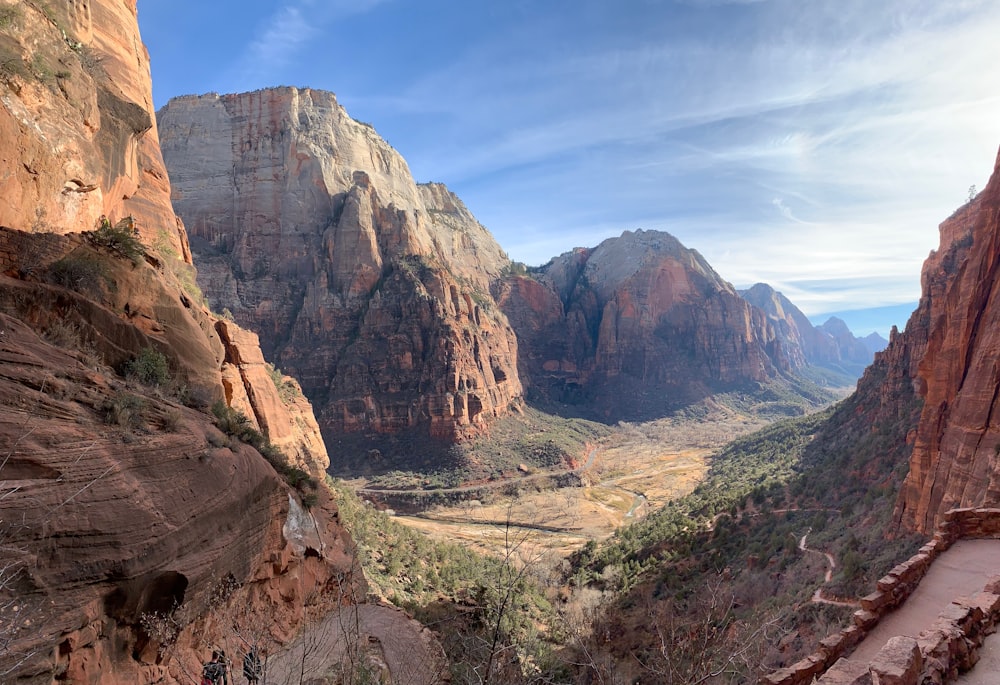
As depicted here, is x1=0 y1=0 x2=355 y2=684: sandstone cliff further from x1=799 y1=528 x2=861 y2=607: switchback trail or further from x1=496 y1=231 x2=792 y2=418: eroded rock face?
x1=496 y1=231 x2=792 y2=418: eroded rock face

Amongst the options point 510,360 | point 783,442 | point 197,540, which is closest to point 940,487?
point 197,540

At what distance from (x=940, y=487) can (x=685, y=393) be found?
9584cm

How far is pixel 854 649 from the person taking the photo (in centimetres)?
809

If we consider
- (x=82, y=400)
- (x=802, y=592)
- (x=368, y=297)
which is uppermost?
(x=368, y=297)

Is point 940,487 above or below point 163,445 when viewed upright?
below

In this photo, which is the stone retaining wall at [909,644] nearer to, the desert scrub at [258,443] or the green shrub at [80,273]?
the desert scrub at [258,443]

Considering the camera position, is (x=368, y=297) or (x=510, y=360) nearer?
(x=368, y=297)

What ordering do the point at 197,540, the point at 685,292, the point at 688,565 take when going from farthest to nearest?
the point at 685,292 → the point at 688,565 → the point at 197,540

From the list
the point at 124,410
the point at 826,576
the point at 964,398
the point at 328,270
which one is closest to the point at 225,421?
the point at 124,410

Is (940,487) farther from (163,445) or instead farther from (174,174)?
(174,174)

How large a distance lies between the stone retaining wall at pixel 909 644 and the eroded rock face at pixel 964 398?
27.8ft

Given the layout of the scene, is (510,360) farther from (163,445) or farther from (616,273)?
(163,445)

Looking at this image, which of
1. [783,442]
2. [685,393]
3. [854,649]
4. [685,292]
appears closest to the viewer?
[854,649]

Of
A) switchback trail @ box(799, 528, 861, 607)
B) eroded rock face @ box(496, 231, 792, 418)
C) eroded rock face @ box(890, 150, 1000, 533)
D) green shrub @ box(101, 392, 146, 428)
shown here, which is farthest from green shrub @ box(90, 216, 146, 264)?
eroded rock face @ box(496, 231, 792, 418)
